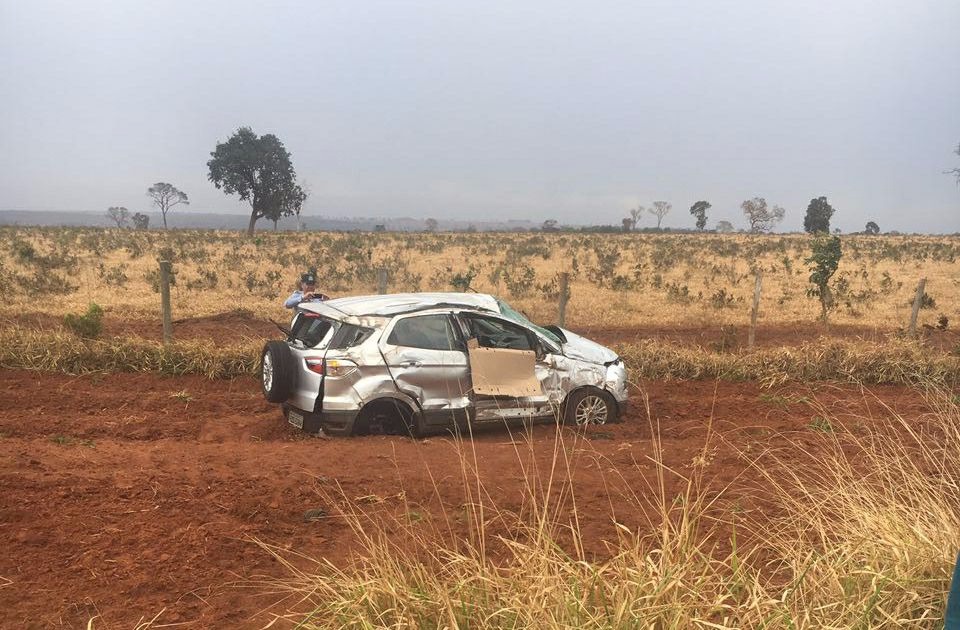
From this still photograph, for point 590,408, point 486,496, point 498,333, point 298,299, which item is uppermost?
point 298,299

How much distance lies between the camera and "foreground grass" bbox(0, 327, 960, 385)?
9602 millimetres

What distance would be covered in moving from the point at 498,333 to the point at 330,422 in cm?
202

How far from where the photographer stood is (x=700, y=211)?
96000 millimetres

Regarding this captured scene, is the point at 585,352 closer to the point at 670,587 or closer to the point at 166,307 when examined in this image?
the point at 670,587

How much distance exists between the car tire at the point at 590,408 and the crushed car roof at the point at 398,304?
1363 mm

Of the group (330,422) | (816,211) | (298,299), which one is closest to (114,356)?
(298,299)

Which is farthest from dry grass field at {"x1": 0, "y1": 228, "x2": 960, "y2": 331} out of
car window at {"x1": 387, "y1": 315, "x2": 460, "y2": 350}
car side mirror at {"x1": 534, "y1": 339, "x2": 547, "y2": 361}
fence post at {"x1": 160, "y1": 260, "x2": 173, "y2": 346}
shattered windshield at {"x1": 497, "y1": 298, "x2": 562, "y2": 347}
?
car window at {"x1": 387, "y1": 315, "x2": 460, "y2": 350}

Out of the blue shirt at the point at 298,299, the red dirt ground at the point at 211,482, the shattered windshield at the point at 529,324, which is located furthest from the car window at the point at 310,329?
the shattered windshield at the point at 529,324

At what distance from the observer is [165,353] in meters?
9.74

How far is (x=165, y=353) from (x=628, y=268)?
68.6 ft

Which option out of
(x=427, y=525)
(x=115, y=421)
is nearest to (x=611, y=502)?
(x=427, y=525)

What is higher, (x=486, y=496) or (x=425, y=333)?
(x=425, y=333)

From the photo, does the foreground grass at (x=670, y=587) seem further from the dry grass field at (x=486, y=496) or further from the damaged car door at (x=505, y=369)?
the damaged car door at (x=505, y=369)

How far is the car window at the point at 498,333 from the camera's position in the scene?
7188mm
